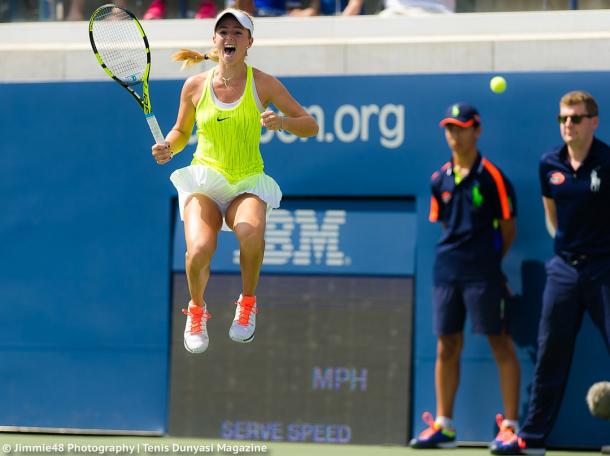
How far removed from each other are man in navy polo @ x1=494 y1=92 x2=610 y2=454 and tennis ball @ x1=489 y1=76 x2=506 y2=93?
0.77 metres

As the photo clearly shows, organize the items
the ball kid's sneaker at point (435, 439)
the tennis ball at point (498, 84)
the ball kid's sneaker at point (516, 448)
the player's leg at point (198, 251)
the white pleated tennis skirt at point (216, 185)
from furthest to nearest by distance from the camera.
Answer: the tennis ball at point (498, 84) → the ball kid's sneaker at point (435, 439) → the ball kid's sneaker at point (516, 448) → the white pleated tennis skirt at point (216, 185) → the player's leg at point (198, 251)

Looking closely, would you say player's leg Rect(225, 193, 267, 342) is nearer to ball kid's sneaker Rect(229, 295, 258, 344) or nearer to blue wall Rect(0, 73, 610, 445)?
ball kid's sneaker Rect(229, 295, 258, 344)

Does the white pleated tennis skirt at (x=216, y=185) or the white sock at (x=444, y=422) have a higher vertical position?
the white pleated tennis skirt at (x=216, y=185)

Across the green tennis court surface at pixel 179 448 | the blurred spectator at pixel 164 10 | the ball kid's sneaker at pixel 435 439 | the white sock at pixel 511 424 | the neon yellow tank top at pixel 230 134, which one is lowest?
the green tennis court surface at pixel 179 448

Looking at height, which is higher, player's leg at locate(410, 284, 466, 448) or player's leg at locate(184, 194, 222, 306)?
player's leg at locate(184, 194, 222, 306)

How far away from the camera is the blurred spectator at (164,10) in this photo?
1169 cm

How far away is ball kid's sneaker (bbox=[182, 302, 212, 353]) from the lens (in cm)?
771

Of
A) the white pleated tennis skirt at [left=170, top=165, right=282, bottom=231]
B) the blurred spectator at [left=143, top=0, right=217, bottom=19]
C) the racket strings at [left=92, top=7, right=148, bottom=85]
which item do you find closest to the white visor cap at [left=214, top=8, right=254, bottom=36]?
the racket strings at [left=92, top=7, right=148, bottom=85]

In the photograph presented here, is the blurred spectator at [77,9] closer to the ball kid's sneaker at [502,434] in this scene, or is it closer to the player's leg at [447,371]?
the player's leg at [447,371]

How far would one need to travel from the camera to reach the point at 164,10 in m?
11.8

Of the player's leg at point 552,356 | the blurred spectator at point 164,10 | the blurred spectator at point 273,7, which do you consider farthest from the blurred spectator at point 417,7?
the player's leg at point 552,356

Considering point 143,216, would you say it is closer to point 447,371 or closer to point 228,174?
point 447,371

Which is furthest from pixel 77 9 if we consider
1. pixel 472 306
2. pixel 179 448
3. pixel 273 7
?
pixel 472 306

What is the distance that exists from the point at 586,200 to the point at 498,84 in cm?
124
